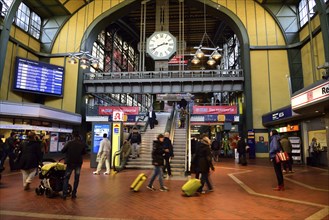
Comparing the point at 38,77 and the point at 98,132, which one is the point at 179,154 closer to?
the point at 98,132

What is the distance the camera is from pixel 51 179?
5.93 meters

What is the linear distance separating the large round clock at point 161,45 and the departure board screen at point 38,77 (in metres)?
8.77

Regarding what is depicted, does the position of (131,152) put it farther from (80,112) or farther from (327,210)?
(80,112)

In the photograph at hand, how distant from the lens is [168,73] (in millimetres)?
24844

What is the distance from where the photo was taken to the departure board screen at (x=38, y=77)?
21875 mm

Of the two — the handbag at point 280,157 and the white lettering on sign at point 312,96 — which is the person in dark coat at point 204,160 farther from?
the white lettering on sign at point 312,96

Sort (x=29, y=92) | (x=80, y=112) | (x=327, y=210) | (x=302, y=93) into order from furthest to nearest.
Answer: (x=80, y=112), (x=29, y=92), (x=302, y=93), (x=327, y=210)

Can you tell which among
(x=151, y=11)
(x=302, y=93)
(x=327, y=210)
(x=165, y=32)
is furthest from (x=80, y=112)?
(x=327, y=210)

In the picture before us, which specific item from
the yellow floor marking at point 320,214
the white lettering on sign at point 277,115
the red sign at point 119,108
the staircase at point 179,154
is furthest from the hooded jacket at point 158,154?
the red sign at point 119,108

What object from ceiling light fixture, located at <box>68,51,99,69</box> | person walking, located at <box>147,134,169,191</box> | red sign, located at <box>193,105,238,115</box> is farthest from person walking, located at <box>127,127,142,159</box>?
red sign, located at <box>193,105,238,115</box>

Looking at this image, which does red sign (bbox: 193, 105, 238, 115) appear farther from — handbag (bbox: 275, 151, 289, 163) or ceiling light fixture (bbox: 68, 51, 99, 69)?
handbag (bbox: 275, 151, 289, 163)

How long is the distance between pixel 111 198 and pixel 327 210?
4.41 metres

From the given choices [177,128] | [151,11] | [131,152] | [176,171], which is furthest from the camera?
[151,11]

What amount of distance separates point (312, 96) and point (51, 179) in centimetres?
841
